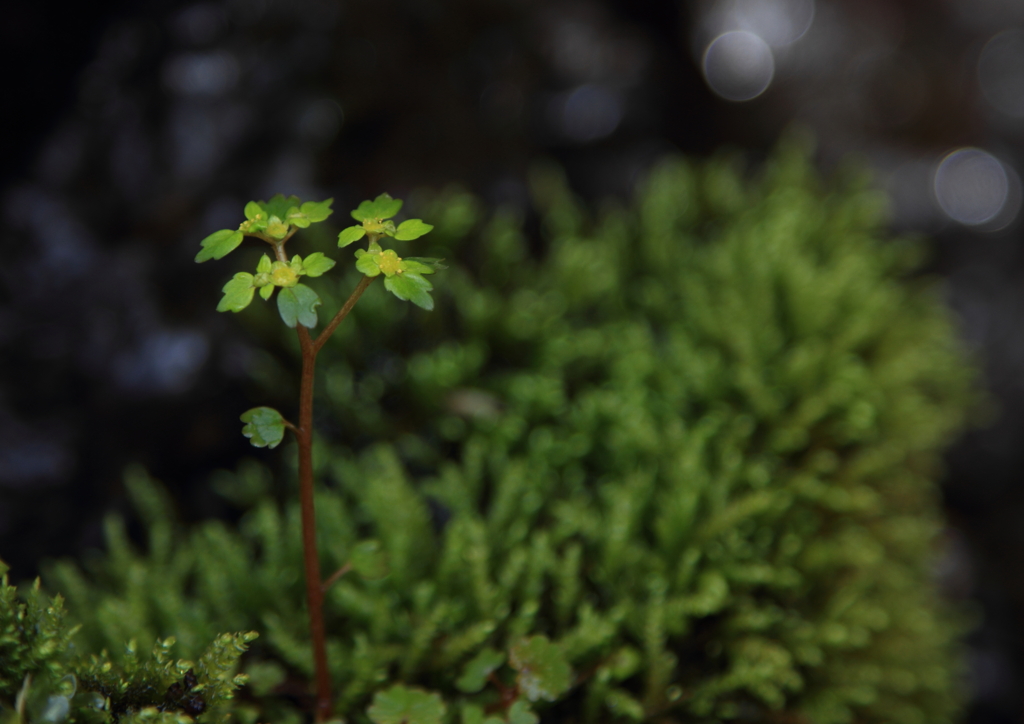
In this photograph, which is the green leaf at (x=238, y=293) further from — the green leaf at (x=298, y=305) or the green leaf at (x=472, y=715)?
the green leaf at (x=472, y=715)

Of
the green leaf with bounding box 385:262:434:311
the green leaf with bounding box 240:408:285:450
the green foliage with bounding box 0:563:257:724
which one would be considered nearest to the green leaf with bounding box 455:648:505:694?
the green foliage with bounding box 0:563:257:724

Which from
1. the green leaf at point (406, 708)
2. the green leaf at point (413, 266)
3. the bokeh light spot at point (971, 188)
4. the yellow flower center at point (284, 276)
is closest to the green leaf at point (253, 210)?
the yellow flower center at point (284, 276)

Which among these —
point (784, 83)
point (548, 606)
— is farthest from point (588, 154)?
point (548, 606)

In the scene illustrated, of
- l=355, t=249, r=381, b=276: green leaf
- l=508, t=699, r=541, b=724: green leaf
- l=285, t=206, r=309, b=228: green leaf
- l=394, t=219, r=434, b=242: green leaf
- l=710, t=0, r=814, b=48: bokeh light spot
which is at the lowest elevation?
l=508, t=699, r=541, b=724: green leaf

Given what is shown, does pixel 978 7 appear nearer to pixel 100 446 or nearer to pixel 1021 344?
pixel 1021 344

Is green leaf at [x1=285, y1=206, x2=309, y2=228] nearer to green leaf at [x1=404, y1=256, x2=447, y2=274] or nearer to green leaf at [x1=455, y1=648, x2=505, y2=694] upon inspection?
green leaf at [x1=404, y1=256, x2=447, y2=274]

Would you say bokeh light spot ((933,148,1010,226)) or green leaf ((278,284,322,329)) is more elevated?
bokeh light spot ((933,148,1010,226))

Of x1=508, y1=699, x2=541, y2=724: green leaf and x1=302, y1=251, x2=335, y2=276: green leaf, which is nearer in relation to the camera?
x1=302, y1=251, x2=335, y2=276: green leaf
